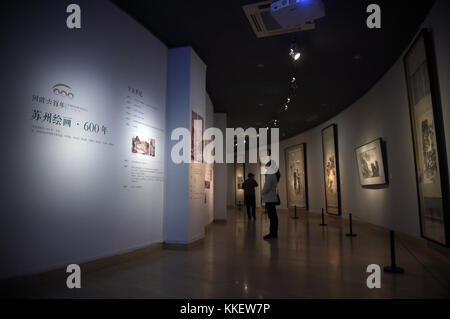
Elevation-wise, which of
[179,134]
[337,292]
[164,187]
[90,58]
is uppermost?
[90,58]

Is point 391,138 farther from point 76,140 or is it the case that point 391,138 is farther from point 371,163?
point 76,140

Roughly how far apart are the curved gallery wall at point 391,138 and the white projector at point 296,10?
218 cm

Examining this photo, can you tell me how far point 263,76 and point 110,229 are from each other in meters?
5.90

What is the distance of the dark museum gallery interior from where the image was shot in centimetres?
366

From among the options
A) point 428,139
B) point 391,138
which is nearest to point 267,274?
point 428,139

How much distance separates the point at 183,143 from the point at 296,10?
342cm

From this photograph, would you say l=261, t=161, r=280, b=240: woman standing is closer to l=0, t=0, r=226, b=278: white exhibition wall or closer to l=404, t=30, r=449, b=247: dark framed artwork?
l=0, t=0, r=226, b=278: white exhibition wall

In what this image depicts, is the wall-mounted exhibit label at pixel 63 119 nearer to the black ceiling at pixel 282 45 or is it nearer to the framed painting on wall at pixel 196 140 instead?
the black ceiling at pixel 282 45

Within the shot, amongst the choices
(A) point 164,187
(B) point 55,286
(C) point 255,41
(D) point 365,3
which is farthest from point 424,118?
(B) point 55,286

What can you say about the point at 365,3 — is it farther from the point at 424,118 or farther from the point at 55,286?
the point at 55,286

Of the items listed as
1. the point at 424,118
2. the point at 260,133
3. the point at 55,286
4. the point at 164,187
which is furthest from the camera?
the point at 260,133

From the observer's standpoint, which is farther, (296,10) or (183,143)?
(183,143)

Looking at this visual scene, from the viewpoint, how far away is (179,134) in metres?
6.55

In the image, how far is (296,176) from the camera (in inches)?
685
